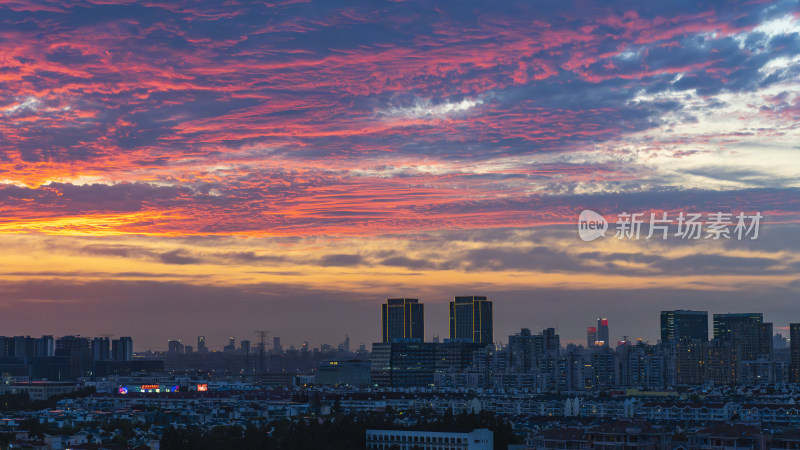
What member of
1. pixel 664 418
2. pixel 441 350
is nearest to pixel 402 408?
pixel 664 418

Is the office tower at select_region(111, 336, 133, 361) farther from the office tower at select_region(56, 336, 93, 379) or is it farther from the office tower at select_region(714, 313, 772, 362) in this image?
the office tower at select_region(714, 313, 772, 362)

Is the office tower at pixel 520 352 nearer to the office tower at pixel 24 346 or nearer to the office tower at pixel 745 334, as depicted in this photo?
the office tower at pixel 745 334

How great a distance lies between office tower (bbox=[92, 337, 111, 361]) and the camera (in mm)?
185000

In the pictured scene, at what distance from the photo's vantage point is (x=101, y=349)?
186625 millimetres

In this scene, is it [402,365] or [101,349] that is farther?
[101,349]

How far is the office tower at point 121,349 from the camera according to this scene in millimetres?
190750

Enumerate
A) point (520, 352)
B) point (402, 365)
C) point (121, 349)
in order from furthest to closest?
1. point (121, 349)
2. point (520, 352)
3. point (402, 365)

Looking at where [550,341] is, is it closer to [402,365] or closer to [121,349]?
[402,365]

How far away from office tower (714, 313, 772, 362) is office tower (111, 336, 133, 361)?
337 ft

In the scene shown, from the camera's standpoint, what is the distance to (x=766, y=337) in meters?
170

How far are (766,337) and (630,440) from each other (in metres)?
131

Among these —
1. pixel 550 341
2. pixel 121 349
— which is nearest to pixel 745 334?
pixel 550 341

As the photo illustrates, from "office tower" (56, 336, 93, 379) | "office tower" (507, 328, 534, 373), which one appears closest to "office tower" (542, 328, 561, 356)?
"office tower" (507, 328, 534, 373)

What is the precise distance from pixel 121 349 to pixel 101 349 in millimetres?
5905
